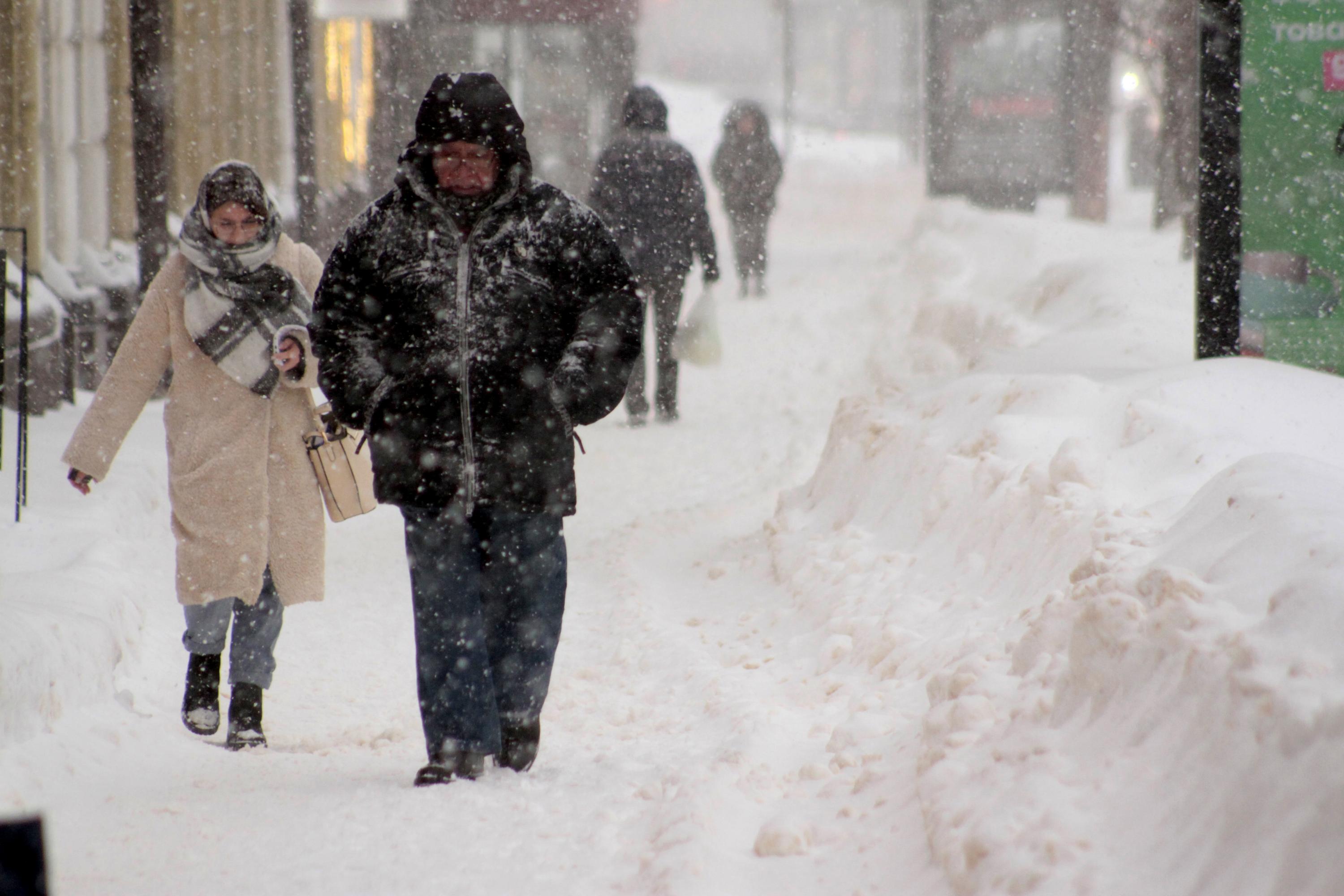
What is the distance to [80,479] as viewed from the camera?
167 inches

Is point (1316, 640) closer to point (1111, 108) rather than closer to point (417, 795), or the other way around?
point (417, 795)

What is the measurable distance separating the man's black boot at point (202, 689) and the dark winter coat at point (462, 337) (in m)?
1.11

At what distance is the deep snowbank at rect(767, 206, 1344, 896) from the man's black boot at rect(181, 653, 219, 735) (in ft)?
6.06

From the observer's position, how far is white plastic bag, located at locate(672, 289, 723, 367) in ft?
31.7

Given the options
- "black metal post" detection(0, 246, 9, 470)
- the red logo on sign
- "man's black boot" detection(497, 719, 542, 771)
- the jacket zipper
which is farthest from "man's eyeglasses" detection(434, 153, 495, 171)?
the red logo on sign

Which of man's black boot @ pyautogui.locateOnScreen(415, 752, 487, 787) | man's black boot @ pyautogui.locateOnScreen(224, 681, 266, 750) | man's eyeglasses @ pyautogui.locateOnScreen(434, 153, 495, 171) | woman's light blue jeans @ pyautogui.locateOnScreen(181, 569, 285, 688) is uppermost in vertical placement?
man's eyeglasses @ pyautogui.locateOnScreen(434, 153, 495, 171)

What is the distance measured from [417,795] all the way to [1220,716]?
1.91m

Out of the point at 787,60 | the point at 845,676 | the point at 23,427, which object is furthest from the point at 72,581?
the point at 787,60

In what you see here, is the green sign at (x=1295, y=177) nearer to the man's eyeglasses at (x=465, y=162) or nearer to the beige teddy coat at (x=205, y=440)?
the man's eyeglasses at (x=465, y=162)

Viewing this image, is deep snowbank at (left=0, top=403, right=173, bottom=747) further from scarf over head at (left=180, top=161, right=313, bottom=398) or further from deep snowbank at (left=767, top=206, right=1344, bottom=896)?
deep snowbank at (left=767, top=206, right=1344, bottom=896)

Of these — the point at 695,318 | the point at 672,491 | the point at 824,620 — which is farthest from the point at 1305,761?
the point at 695,318

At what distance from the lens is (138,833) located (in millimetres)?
3473

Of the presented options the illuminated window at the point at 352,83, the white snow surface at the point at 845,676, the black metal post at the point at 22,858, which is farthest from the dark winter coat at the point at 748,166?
the black metal post at the point at 22,858

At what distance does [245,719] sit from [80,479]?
823 mm
